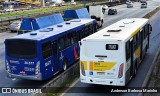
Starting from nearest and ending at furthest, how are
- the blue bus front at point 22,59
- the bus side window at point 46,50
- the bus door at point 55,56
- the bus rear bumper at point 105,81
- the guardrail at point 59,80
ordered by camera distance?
1. the guardrail at point 59,80
2. the bus rear bumper at point 105,81
3. the blue bus front at point 22,59
4. the bus side window at point 46,50
5. the bus door at point 55,56

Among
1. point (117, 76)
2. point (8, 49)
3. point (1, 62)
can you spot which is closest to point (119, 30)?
point (117, 76)

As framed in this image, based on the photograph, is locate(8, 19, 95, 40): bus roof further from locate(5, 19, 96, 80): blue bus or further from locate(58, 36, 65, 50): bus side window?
locate(58, 36, 65, 50): bus side window

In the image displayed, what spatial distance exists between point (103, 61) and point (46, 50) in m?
3.31

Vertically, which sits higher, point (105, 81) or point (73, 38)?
point (73, 38)

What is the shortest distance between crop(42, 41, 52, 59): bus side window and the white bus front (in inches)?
86.4

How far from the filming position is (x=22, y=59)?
16.1 metres

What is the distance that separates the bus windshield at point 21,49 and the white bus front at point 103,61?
2.53 meters

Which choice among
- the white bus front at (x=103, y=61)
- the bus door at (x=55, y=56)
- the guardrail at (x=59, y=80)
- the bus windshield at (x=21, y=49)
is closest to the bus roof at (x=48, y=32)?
the bus windshield at (x=21, y=49)

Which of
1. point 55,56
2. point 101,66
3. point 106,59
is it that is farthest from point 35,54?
point 106,59

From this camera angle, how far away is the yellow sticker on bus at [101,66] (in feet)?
47.5

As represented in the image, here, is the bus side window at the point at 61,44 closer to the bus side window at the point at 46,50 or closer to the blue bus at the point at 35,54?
the blue bus at the point at 35,54

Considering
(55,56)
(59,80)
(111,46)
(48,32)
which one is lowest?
(59,80)

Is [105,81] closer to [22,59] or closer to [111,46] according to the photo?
[111,46]

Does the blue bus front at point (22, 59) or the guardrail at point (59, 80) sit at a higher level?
the blue bus front at point (22, 59)
